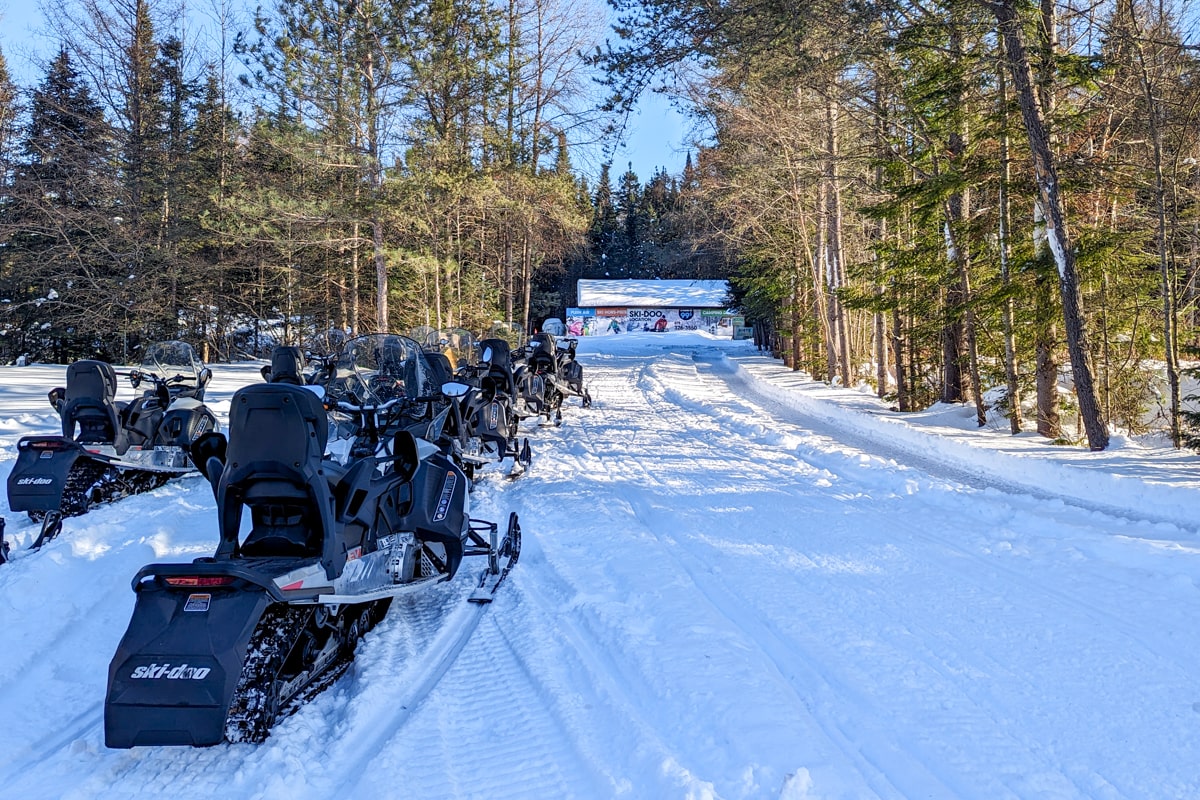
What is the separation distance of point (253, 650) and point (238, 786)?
57cm

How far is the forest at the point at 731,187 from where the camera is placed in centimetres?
1047

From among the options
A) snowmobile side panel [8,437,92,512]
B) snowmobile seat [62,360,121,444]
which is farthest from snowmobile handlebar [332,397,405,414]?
snowmobile seat [62,360,121,444]

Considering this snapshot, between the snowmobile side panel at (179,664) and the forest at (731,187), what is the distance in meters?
9.08

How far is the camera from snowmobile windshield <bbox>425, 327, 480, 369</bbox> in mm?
11039

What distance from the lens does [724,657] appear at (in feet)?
12.9

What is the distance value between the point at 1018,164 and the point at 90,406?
494 inches

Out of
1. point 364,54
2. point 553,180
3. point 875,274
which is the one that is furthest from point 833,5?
point 553,180

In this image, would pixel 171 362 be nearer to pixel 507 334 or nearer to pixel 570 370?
pixel 570 370

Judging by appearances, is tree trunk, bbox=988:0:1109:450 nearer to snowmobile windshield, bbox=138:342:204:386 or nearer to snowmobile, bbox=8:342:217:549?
snowmobile, bbox=8:342:217:549

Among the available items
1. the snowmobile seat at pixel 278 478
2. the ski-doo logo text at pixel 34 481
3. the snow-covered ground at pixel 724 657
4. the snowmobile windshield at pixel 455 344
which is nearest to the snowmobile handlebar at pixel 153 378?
the snow-covered ground at pixel 724 657

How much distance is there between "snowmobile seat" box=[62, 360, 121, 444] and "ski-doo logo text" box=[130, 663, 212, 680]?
5743 mm

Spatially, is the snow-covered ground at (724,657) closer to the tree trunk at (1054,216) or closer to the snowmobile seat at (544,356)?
the tree trunk at (1054,216)

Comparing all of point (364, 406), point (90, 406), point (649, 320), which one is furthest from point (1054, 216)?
point (649, 320)

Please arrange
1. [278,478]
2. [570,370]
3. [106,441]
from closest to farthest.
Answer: [278,478]
[106,441]
[570,370]
